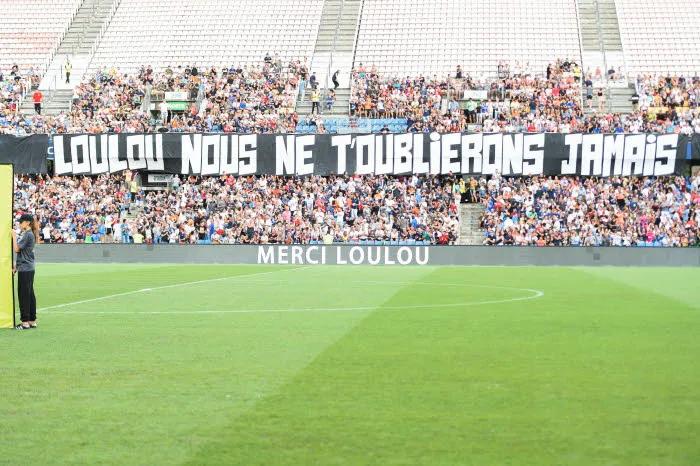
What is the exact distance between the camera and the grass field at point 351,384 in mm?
7375

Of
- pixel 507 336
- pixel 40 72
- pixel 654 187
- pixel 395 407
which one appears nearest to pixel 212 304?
pixel 507 336

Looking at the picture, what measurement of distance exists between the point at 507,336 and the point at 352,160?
36.2 metres

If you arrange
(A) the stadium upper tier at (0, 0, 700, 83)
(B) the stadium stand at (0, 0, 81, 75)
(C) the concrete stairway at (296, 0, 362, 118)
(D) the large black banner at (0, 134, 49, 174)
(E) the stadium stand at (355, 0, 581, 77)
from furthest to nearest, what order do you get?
(B) the stadium stand at (0, 0, 81, 75)
(A) the stadium upper tier at (0, 0, 700, 83)
(E) the stadium stand at (355, 0, 581, 77)
(C) the concrete stairway at (296, 0, 362, 118)
(D) the large black banner at (0, 134, 49, 174)

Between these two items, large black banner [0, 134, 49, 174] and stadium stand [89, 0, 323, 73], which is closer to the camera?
large black banner [0, 134, 49, 174]

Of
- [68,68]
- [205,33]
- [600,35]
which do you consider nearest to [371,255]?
[600,35]

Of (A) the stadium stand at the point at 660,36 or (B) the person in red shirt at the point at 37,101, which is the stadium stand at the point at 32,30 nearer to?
(B) the person in red shirt at the point at 37,101

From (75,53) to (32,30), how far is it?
4.79 metres

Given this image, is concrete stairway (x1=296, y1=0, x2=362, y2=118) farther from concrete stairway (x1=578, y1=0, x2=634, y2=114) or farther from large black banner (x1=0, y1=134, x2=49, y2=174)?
large black banner (x1=0, y1=134, x2=49, y2=174)

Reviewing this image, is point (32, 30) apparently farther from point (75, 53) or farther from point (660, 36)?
point (660, 36)

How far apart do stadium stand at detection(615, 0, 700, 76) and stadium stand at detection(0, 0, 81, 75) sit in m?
37.5

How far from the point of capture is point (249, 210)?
48625 millimetres

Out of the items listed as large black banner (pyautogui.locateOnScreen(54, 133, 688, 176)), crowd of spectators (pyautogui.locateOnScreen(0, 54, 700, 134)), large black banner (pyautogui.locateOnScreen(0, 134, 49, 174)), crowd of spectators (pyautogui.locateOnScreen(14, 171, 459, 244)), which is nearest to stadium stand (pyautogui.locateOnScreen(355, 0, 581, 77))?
crowd of spectators (pyautogui.locateOnScreen(0, 54, 700, 134))

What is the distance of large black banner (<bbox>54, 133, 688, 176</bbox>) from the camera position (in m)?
49.3

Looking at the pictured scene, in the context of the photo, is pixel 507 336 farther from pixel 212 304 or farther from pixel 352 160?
pixel 352 160
